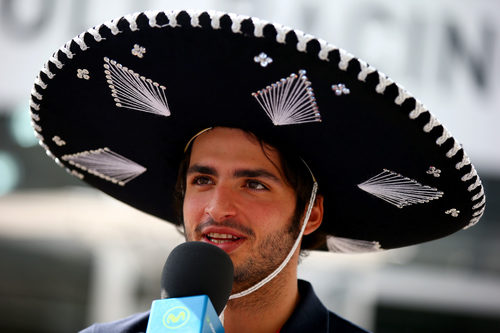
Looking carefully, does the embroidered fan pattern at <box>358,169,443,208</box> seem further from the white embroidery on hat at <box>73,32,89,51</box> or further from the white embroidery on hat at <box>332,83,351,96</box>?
the white embroidery on hat at <box>73,32,89,51</box>

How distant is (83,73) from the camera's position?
185cm

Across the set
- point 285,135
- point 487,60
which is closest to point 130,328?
point 285,135

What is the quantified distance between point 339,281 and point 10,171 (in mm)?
6232

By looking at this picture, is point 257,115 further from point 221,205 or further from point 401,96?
point 401,96

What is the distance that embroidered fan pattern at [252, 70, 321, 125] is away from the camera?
1691mm

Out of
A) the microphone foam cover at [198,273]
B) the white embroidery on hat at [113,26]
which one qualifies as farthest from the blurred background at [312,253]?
the microphone foam cover at [198,273]

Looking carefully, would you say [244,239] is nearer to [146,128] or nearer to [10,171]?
[146,128]

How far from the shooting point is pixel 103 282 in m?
10.6

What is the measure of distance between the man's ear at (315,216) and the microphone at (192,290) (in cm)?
70

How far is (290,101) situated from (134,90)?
1.53 ft

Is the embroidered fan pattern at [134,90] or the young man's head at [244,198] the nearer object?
the embroidered fan pattern at [134,90]

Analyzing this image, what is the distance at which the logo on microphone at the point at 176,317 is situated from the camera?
1.22 metres

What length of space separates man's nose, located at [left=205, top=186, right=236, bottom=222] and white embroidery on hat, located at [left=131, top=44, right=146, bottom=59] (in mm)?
492

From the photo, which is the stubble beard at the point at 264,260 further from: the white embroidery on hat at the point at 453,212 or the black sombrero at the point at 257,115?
the white embroidery on hat at the point at 453,212
